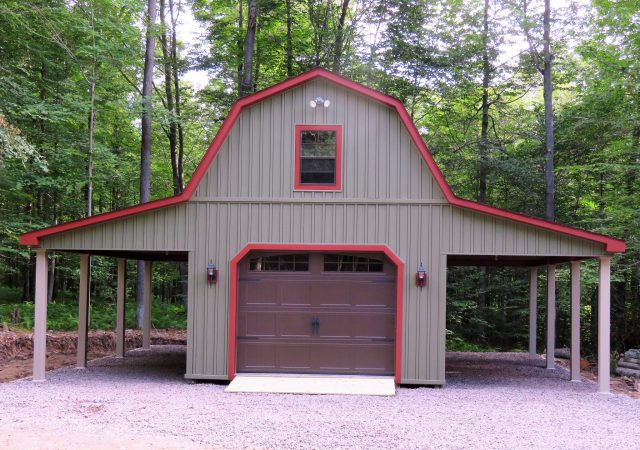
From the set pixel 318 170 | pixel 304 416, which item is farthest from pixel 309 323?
pixel 304 416

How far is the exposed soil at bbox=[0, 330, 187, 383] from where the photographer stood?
13.0 metres

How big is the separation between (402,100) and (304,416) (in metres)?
14.1

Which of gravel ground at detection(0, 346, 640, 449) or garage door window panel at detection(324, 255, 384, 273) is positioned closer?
gravel ground at detection(0, 346, 640, 449)

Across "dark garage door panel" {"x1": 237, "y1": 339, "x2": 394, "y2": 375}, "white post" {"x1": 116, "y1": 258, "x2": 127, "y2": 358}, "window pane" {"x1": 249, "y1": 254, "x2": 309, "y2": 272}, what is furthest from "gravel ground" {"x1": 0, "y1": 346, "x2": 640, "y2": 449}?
"white post" {"x1": 116, "y1": 258, "x2": 127, "y2": 358}

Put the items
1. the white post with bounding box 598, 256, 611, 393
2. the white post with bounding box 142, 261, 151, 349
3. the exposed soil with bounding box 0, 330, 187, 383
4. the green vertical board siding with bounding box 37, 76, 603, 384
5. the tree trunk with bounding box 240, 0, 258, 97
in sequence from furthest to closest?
the tree trunk with bounding box 240, 0, 258, 97 → the white post with bounding box 142, 261, 151, 349 → the exposed soil with bounding box 0, 330, 187, 383 → the green vertical board siding with bounding box 37, 76, 603, 384 → the white post with bounding box 598, 256, 611, 393

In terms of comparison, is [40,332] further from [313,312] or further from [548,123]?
[548,123]

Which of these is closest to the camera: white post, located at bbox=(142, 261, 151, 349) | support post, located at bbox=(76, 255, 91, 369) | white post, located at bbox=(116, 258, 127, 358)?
support post, located at bbox=(76, 255, 91, 369)

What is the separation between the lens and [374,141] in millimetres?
10641

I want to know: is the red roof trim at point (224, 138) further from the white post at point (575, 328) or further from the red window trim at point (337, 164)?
the white post at point (575, 328)

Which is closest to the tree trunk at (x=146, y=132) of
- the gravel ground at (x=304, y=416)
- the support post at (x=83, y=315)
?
the support post at (x=83, y=315)

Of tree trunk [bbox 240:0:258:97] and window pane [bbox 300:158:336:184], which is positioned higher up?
tree trunk [bbox 240:0:258:97]

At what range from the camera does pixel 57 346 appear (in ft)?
51.6

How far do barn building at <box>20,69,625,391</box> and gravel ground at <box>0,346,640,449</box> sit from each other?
3.26 ft

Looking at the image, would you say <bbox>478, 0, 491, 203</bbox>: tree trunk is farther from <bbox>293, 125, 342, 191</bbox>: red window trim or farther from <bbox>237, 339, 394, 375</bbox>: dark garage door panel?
<bbox>237, 339, 394, 375</bbox>: dark garage door panel
